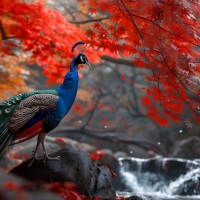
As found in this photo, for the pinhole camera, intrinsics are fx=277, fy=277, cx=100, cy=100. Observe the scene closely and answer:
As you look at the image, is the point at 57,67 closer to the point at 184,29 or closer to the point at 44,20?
the point at 44,20

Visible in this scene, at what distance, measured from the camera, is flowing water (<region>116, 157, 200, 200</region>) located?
895 cm

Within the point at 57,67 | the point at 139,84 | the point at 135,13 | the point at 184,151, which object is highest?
the point at 135,13

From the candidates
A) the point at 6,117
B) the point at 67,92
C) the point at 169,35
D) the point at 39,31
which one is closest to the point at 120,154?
the point at 39,31

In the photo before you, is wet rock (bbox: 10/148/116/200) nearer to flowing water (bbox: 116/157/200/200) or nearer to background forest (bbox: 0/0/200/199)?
background forest (bbox: 0/0/200/199)

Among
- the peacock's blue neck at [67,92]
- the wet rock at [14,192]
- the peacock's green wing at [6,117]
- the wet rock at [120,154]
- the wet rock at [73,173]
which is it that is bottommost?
the wet rock at [120,154]

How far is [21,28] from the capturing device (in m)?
6.38

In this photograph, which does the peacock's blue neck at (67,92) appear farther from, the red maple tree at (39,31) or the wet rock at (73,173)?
the red maple tree at (39,31)

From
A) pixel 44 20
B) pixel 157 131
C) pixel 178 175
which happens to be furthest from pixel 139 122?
pixel 44 20

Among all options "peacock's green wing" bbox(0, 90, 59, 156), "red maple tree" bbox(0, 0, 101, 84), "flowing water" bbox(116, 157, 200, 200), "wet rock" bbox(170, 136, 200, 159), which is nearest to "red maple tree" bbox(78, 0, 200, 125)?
"peacock's green wing" bbox(0, 90, 59, 156)

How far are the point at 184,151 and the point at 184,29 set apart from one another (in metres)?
10.1

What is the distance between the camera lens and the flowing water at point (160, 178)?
29.4ft

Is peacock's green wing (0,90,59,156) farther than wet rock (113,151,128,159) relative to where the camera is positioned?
No

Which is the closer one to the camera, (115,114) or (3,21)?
(3,21)

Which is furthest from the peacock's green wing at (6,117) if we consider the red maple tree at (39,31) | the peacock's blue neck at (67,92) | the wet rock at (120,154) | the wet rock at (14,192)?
the wet rock at (120,154)
